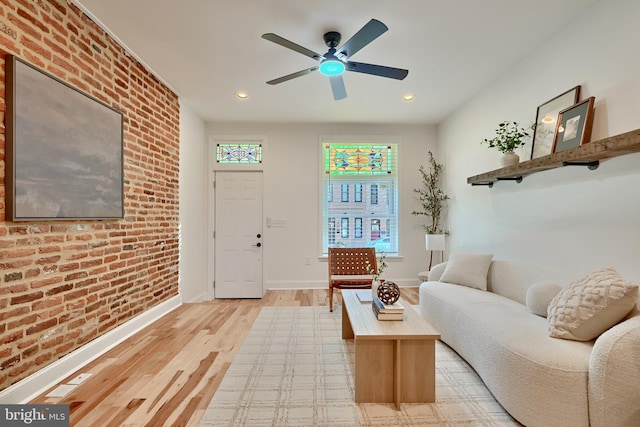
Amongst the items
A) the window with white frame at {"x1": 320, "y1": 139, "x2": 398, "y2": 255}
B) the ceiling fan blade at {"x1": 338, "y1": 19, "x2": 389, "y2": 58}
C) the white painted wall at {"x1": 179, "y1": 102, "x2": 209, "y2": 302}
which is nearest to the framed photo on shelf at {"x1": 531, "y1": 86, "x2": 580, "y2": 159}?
the ceiling fan blade at {"x1": 338, "y1": 19, "x2": 389, "y2": 58}

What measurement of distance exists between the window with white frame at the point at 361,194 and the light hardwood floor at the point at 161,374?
213 centimetres

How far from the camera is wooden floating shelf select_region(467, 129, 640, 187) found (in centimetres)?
170

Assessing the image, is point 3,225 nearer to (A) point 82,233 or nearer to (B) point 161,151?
(A) point 82,233

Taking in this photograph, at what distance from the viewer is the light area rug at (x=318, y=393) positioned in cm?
166

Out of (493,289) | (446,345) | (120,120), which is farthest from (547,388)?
(120,120)

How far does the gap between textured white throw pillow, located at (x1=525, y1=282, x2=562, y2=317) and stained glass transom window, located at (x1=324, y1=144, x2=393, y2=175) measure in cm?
306

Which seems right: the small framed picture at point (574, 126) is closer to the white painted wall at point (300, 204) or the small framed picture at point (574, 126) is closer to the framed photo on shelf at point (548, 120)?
the framed photo on shelf at point (548, 120)

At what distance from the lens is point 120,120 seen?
8.83ft

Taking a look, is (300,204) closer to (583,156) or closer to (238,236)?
(238,236)

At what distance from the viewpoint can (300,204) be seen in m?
4.84

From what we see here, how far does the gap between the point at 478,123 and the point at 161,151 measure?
398cm

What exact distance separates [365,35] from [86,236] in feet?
8.66

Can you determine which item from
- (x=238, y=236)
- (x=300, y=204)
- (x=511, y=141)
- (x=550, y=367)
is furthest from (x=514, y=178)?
(x=238, y=236)

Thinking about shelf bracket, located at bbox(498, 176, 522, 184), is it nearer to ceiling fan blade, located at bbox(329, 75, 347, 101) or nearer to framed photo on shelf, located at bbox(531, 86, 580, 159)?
framed photo on shelf, located at bbox(531, 86, 580, 159)
